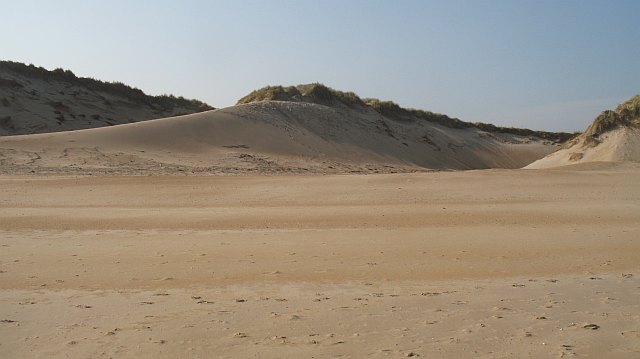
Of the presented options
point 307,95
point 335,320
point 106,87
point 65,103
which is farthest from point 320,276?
point 106,87

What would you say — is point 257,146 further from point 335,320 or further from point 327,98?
point 335,320

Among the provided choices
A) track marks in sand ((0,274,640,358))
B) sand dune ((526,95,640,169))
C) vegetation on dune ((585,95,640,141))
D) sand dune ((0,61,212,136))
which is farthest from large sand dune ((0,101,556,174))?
track marks in sand ((0,274,640,358))

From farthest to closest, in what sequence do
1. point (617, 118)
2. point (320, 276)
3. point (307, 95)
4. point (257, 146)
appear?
point (307, 95), point (257, 146), point (617, 118), point (320, 276)

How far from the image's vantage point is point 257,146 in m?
22.7

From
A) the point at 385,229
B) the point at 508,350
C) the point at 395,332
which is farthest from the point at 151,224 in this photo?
the point at 508,350

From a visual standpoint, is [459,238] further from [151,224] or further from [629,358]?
[151,224]

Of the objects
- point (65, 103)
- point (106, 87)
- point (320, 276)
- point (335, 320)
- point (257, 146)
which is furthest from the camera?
point (106, 87)

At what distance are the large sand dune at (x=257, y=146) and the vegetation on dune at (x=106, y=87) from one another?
1315 cm

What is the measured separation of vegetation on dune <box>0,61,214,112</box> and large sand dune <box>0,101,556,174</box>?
13151 millimetres

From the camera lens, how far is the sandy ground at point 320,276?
4.37 metres

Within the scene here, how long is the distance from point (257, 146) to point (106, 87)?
735 inches

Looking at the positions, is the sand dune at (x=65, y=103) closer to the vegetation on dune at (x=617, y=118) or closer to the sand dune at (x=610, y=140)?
the sand dune at (x=610, y=140)

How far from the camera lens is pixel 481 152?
35.2m

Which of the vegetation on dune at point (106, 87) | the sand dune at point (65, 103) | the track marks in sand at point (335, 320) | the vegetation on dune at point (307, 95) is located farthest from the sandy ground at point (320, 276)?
the vegetation on dune at point (106, 87)
